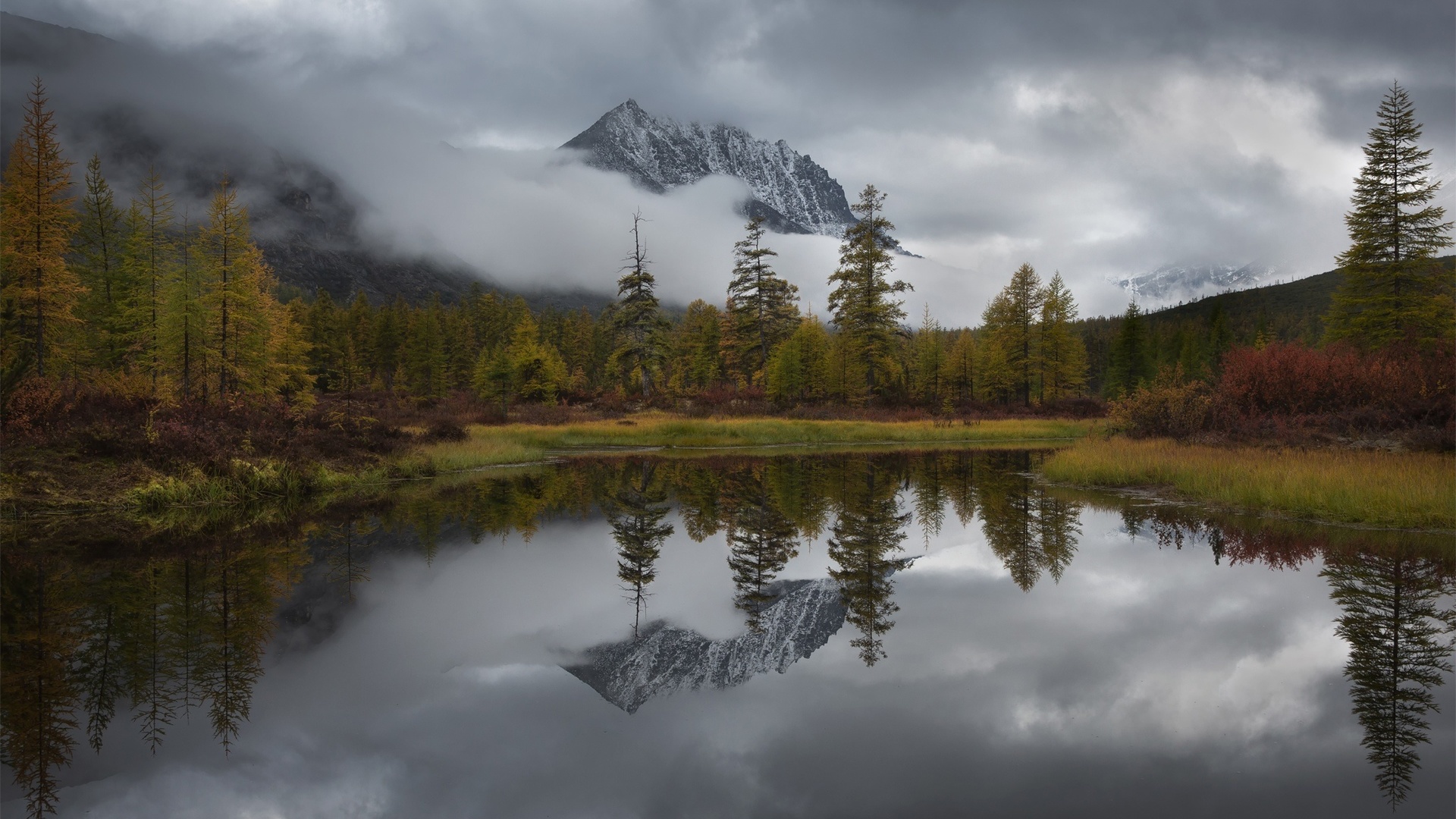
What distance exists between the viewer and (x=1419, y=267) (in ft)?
116

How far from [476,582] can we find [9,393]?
14.5 meters

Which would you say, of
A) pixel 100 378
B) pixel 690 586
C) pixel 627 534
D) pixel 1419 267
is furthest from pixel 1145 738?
pixel 1419 267

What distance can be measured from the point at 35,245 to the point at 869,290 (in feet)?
147

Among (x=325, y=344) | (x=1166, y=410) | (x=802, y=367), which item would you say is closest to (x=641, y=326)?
(x=802, y=367)

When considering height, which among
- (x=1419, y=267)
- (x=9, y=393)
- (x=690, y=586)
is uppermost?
(x=1419, y=267)

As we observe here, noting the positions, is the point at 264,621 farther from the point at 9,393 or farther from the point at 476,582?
the point at 9,393

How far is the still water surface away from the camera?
15.0 ft

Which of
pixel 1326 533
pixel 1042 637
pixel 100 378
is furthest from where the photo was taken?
pixel 100 378

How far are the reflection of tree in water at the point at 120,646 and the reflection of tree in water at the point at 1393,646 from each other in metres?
8.06

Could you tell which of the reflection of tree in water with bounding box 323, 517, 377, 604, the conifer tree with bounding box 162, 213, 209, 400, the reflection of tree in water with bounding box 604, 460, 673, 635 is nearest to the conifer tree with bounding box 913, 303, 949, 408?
the reflection of tree in water with bounding box 604, 460, 673, 635

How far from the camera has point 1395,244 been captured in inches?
1403

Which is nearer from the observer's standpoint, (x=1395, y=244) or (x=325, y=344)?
(x=1395, y=244)

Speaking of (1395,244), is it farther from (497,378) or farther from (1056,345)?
(497,378)

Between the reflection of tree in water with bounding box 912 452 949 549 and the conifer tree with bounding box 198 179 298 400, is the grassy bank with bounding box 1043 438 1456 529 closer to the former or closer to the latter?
the reflection of tree in water with bounding box 912 452 949 549
